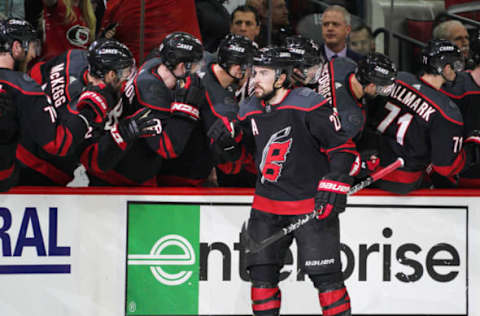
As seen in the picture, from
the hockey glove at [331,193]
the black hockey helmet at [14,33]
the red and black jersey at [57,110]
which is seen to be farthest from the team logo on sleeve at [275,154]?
the black hockey helmet at [14,33]

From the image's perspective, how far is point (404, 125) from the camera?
461 centimetres

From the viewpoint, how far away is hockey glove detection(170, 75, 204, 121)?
168 inches

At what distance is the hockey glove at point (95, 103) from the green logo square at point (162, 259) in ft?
2.01

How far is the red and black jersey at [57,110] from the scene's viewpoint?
4274 millimetres

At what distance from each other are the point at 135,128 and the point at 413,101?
1.70m

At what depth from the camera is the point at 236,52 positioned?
4.39m

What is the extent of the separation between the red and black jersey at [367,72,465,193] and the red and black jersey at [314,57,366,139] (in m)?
0.20

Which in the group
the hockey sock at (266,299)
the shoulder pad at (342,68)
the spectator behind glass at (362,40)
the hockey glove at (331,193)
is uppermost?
the spectator behind glass at (362,40)

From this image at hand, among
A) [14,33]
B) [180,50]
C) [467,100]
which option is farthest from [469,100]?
[14,33]

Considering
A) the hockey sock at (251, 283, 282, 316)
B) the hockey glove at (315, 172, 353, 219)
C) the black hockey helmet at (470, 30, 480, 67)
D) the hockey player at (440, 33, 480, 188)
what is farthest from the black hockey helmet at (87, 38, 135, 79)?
the black hockey helmet at (470, 30, 480, 67)

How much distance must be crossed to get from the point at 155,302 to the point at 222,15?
2.05 metres

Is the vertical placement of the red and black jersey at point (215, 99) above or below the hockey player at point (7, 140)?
above

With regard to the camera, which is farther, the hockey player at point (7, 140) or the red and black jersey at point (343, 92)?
the red and black jersey at point (343, 92)

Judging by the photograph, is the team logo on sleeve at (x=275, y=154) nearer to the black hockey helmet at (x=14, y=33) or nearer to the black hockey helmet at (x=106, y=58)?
the black hockey helmet at (x=106, y=58)
